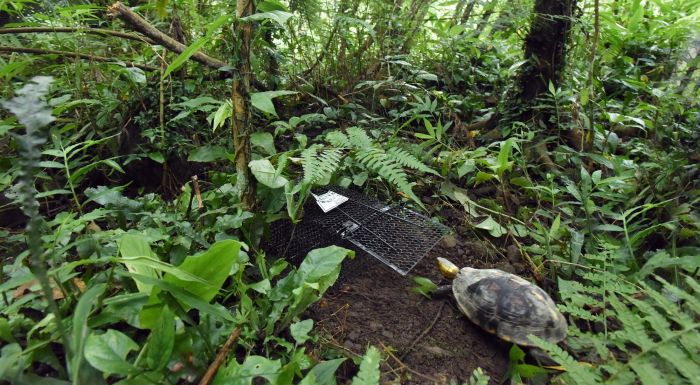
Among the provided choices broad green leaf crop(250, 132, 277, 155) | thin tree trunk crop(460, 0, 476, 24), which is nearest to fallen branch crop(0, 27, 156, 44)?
broad green leaf crop(250, 132, 277, 155)

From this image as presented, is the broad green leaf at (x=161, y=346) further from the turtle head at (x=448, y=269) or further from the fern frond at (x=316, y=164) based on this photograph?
the turtle head at (x=448, y=269)

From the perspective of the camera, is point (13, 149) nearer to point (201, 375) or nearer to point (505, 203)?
point (201, 375)

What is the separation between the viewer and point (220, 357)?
0.97 metres

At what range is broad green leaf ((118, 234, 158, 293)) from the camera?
1033mm

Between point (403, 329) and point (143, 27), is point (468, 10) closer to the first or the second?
point (143, 27)

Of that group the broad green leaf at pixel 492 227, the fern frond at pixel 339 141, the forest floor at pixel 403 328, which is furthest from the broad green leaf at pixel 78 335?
the broad green leaf at pixel 492 227

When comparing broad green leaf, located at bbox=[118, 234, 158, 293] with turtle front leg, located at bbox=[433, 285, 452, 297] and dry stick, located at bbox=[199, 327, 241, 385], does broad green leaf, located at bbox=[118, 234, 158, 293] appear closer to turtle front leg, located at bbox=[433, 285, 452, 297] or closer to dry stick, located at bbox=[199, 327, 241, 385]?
dry stick, located at bbox=[199, 327, 241, 385]

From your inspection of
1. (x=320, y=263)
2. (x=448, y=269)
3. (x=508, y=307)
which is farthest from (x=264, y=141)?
(x=508, y=307)

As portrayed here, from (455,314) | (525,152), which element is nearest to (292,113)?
(525,152)

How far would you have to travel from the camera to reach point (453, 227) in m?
1.97

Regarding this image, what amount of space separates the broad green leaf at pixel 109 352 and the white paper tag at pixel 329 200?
93 centimetres

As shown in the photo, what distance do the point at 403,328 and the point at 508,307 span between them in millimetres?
425

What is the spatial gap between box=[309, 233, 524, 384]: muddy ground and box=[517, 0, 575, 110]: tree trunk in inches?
63.5

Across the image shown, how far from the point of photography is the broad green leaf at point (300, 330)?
1108mm
